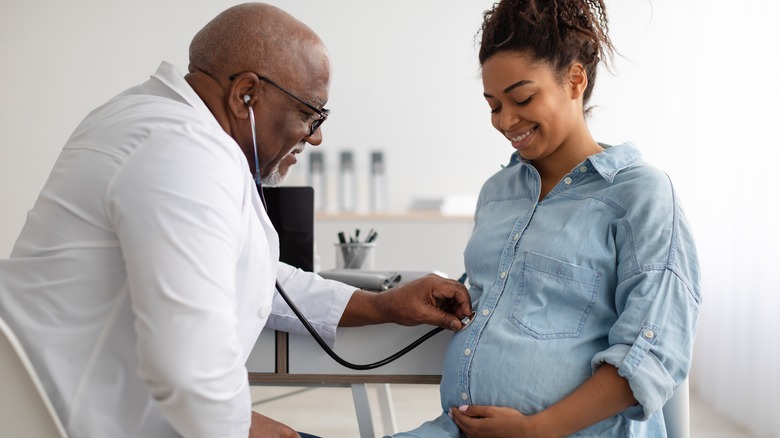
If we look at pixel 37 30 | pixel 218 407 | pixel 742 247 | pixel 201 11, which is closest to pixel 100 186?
pixel 218 407

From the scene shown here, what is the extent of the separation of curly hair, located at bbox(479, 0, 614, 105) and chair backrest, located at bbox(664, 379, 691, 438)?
56 cm

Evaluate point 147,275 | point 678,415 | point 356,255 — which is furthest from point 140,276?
point 356,255

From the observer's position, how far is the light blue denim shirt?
109 centimetres

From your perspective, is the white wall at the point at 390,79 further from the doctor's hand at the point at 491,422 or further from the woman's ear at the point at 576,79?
the doctor's hand at the point at 491,422

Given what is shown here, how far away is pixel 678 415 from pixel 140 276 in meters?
0.95

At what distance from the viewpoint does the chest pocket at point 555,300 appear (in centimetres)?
117

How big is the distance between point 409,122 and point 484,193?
2751 mm

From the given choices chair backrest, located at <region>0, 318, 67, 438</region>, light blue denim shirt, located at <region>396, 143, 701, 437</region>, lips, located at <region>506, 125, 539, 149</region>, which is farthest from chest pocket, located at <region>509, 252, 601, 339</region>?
chair backrest, located at <region>0, 318, 67, 438</region>

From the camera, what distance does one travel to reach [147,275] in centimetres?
83

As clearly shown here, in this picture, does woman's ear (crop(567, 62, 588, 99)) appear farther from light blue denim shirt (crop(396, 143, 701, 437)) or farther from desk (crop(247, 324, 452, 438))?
desk (crop(247, 324, 452, 438))

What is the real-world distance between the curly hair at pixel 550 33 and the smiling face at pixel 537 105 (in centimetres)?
2

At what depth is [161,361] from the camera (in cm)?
82

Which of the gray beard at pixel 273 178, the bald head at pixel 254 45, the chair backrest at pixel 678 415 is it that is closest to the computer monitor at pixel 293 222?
the gray beard at pixel 273 178

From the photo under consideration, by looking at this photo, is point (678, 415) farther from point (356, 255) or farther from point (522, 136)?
point (356, 255)
